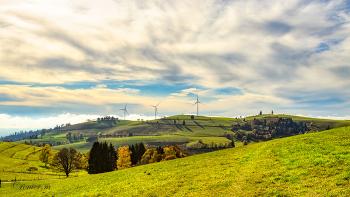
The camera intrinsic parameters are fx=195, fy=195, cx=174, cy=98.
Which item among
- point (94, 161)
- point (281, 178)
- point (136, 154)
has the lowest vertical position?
point (136, 154)

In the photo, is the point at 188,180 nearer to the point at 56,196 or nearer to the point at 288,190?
the point at 288,190

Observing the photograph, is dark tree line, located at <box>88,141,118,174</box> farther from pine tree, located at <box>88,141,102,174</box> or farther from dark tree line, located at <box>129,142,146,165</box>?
dark tree line, located at <box>129,142,146,165</box>

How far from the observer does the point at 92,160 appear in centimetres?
9694

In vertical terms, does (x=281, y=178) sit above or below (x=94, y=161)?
above

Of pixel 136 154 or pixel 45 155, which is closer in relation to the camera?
pixel 136 154

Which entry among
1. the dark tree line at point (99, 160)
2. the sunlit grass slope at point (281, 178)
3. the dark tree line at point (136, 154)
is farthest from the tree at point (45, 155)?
the sunlit grass slope at point (281, 178)

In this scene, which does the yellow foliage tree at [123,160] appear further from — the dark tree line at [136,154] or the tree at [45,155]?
the tree at [45,155]

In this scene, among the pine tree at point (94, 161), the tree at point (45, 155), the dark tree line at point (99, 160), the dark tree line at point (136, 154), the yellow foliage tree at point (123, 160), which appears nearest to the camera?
the pine tree at point (94, 161)

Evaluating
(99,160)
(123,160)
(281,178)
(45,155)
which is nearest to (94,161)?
(99,160)

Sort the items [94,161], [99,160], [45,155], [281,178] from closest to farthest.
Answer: [281,178] < [94,161] < [99,160] < [45,155]

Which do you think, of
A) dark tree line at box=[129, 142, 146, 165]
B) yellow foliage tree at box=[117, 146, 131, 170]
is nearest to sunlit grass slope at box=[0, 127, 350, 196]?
yellow foliage tree at box=[117, 146, 131, 170]

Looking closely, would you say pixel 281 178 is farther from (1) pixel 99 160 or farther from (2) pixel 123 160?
(2) pixel 123 160

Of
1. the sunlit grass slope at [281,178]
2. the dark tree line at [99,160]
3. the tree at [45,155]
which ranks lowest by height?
the tree at [45,155]

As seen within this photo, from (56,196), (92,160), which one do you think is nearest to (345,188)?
(56,196)
